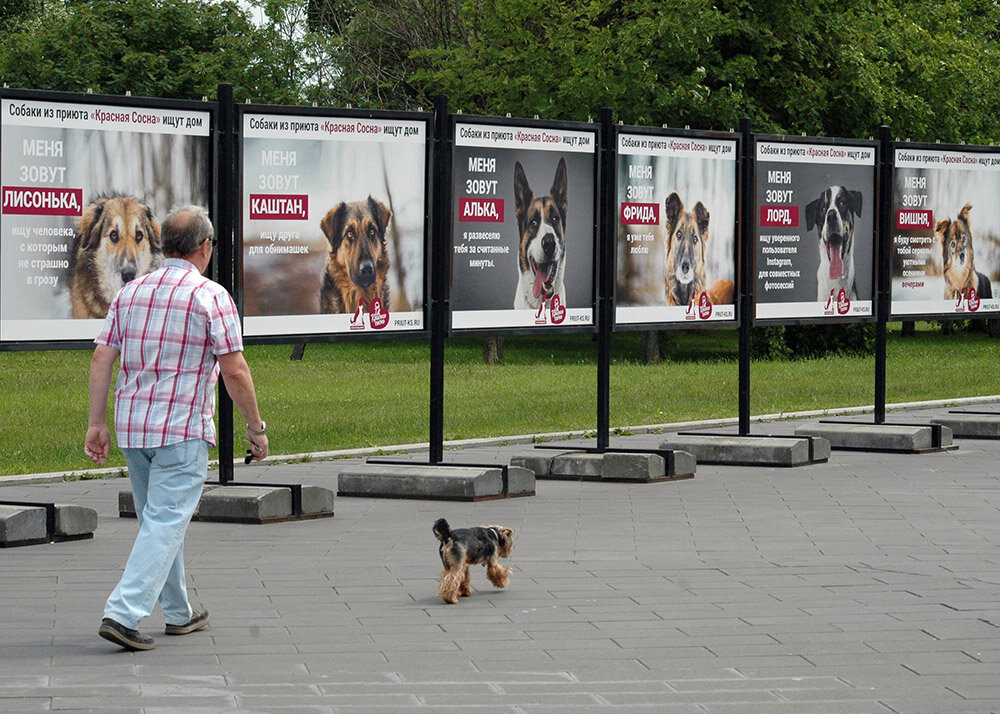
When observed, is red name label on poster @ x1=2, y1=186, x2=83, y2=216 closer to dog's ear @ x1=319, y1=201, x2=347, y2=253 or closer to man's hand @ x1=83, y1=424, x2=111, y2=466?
dog's ear @ x1=319, y1=201, x2=347, y2=253

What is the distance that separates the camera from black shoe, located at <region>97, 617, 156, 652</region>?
664 cm

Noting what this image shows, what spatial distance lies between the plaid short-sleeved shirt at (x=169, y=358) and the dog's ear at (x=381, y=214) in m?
4.54

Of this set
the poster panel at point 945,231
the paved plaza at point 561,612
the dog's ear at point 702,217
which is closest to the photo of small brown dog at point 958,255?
the poster panel at point 945,231

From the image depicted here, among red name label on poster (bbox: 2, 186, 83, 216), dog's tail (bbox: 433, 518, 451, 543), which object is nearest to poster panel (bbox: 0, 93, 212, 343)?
red name label on poster (bbox: 2, 186, 83, 216)

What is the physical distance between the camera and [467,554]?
26.1ft

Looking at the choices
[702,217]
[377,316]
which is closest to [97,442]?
[377,316]

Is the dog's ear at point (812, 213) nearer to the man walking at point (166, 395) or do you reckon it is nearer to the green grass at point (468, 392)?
the green grass at point (468, 392)

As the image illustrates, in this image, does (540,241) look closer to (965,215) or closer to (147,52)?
(965,215)

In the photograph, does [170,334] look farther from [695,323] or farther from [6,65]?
[6,65]

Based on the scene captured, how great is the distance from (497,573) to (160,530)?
6.21ft

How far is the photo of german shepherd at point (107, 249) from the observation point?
33.0ft

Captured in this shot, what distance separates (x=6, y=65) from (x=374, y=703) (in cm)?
3579

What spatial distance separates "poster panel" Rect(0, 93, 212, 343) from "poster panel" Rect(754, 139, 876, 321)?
5.64m

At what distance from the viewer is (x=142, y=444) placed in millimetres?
6879
